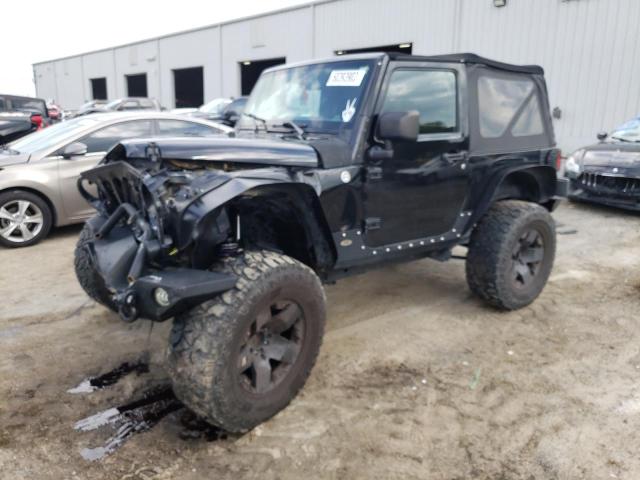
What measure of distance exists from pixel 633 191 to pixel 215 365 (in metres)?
7.81

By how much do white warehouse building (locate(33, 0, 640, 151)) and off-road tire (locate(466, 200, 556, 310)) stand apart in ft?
31.9

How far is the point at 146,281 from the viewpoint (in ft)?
8.34

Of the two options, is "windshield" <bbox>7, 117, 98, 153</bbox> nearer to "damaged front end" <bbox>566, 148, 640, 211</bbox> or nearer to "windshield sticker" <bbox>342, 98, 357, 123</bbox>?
"windshield sticker" <bbox>342, 98, 357, 123</bbox>

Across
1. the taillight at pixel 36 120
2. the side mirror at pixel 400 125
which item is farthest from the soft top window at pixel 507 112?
the taillight at pixel 36 120

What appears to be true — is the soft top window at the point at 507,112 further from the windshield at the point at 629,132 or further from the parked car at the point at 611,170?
the windshield at the point at 629,132

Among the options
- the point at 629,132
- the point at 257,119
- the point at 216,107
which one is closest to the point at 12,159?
the point at 257,119

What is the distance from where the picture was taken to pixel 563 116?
13.6 m

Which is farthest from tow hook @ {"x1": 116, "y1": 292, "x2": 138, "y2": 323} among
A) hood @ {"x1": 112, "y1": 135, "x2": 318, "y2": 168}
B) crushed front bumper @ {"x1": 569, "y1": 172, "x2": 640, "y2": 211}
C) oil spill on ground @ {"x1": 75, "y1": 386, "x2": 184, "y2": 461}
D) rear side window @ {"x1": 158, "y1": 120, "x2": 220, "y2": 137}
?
crushed front bumper @ {"x1": 569, "y1": 172, "x2": 640, "y2": 211}

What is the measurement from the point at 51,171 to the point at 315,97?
13.5 ft

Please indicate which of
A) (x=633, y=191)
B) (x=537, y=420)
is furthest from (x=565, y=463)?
(x=633, y=191)

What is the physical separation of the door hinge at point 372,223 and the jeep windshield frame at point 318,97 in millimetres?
544

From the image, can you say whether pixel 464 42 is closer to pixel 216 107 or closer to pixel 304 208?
pixel 216 107

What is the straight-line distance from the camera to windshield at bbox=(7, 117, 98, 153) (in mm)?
6621

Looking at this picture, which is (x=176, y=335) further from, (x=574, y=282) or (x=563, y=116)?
(x=563, y=116)
